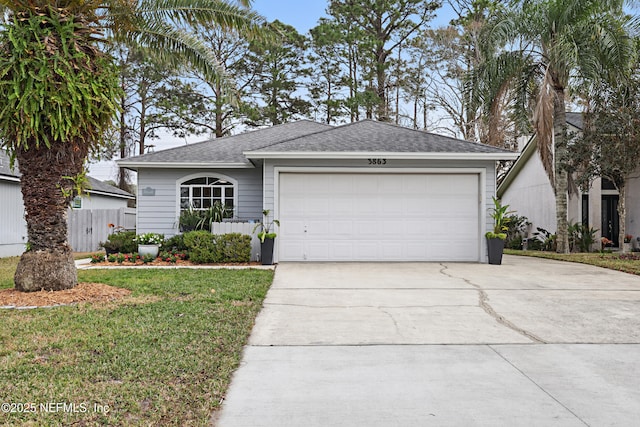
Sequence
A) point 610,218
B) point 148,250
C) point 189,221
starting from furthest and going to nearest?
point 610,218 → point 189,221 → point 148,250

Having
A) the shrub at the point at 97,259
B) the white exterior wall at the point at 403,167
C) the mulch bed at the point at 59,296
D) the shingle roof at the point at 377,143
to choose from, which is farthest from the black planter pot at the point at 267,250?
the shrub at the point at 97,259

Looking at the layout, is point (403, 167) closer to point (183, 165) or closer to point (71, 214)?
point (183, 165)

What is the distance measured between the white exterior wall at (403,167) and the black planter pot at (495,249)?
0.22 metres

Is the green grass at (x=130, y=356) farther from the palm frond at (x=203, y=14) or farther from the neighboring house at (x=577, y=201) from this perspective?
the neighboring house at (x=577, y=201)

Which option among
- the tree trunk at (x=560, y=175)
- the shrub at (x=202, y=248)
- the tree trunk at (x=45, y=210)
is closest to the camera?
the tree trunk at (x=45, y=210)

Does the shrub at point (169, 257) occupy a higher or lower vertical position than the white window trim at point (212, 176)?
lower

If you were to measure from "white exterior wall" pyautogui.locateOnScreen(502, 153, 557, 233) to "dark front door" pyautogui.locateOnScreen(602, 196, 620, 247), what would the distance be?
1.90m

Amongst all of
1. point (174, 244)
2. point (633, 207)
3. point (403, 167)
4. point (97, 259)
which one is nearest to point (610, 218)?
point (633, 207)

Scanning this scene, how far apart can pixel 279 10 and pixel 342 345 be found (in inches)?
802

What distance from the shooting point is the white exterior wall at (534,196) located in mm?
17328

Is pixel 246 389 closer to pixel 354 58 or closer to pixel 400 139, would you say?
pixel 400 139

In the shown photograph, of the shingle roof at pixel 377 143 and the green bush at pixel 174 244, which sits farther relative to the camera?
the green bush at pixel 174 244

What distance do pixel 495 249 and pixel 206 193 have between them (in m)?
7.94

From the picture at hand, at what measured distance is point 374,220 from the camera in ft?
38.5
